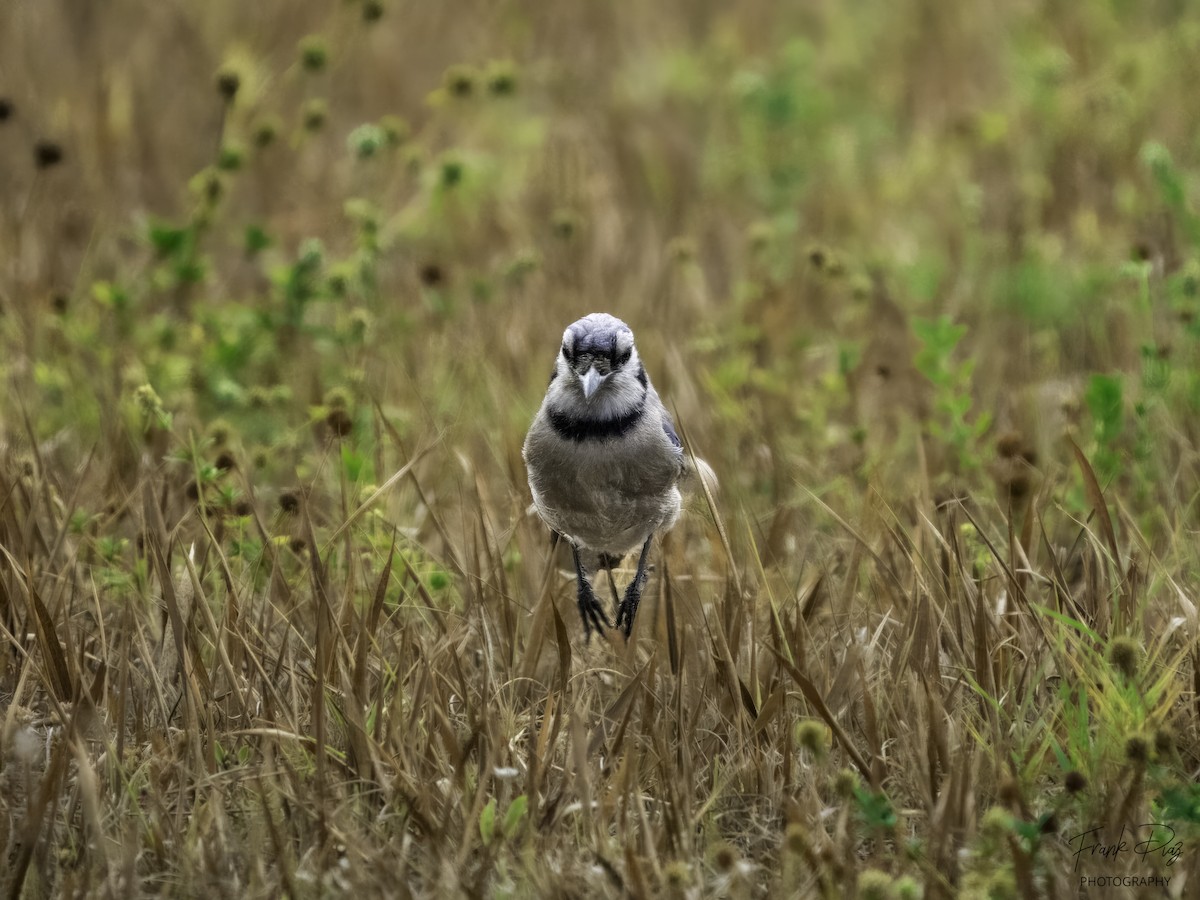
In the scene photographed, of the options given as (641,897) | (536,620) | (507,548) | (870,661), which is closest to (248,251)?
(507,548)

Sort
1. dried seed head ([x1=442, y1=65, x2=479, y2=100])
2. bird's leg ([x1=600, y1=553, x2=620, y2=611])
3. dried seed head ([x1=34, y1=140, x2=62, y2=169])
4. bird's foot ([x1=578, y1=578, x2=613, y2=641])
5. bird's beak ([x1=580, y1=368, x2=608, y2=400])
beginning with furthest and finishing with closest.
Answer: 1. dried seed head ([x1=442, y1=65, x2=479, y2=100])
2. dried seed head ([x1=34, y1=140, x2=62, y2=169])
3. bird's leg ([x1=600, y1=553, x2=620, y2=611])
4. bird's foot ([x1=578, y1=578, x2=613, y2=641])
5. bird's beak ([x1=580, y1=368, x2=608, y2=400])

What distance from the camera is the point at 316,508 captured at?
4.67 m

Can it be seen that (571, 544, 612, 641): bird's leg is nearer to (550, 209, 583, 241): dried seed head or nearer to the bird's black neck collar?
the bird's black neck collar

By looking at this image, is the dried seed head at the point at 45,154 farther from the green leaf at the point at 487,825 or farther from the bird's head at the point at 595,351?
the green leaf at the point at 487,825

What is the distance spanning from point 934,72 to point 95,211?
16.3 ft

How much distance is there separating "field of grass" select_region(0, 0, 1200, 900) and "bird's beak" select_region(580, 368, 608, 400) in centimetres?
46

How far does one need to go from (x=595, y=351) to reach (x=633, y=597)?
703mm

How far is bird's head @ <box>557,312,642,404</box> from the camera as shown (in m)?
3.99

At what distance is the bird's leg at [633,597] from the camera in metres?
4.12

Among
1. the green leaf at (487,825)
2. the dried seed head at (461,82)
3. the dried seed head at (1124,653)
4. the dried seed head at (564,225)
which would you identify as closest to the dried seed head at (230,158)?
the dried seed head at (461,82)

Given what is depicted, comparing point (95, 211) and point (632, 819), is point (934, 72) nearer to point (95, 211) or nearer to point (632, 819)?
point (95, 211)

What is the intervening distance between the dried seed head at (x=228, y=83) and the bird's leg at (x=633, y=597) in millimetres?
2668

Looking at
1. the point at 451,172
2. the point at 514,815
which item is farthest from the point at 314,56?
the point at 514,815

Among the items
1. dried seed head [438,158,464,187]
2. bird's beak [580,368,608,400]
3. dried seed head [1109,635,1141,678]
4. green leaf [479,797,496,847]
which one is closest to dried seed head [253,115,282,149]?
dried seed head [438,158,464,187]
